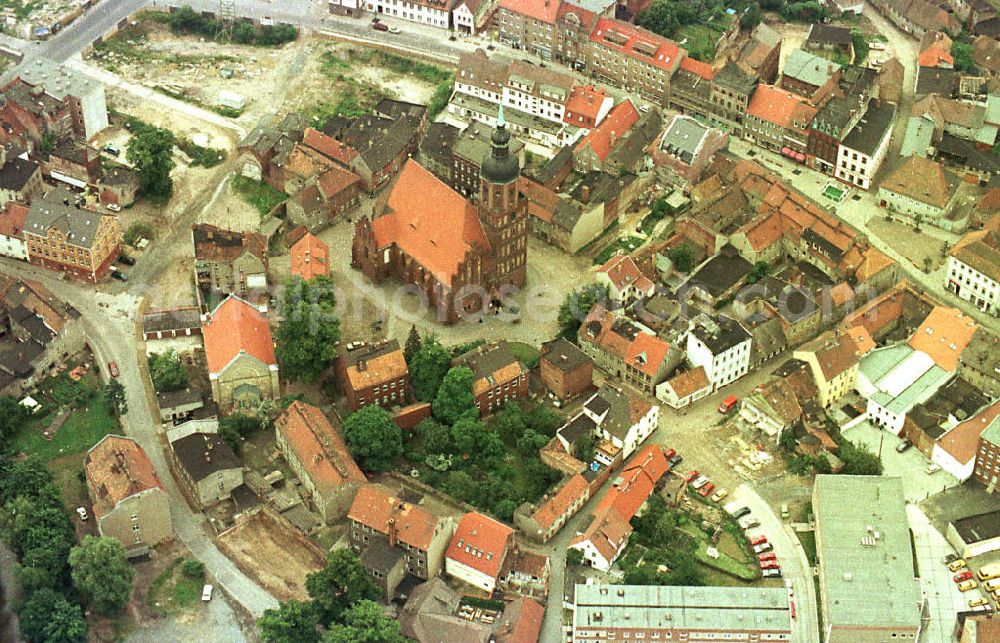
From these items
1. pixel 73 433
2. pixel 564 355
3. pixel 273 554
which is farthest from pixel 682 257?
pixel 73 433

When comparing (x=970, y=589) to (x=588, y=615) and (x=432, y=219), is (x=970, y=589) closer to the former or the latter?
(x=588, y=615)

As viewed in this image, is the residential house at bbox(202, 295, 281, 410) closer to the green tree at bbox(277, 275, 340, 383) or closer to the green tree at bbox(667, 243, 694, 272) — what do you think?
the green tree at bbox(277, 275, 340, 383)

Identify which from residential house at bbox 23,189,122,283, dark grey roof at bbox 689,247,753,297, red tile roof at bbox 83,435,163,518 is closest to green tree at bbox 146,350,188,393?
red tile roof at bbox 83,435,163,518

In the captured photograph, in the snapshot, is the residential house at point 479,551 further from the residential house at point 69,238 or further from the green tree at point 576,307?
the residential house at point 69,238

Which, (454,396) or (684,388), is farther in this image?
(684,388)

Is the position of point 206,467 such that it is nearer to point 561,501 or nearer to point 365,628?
point 365,628
